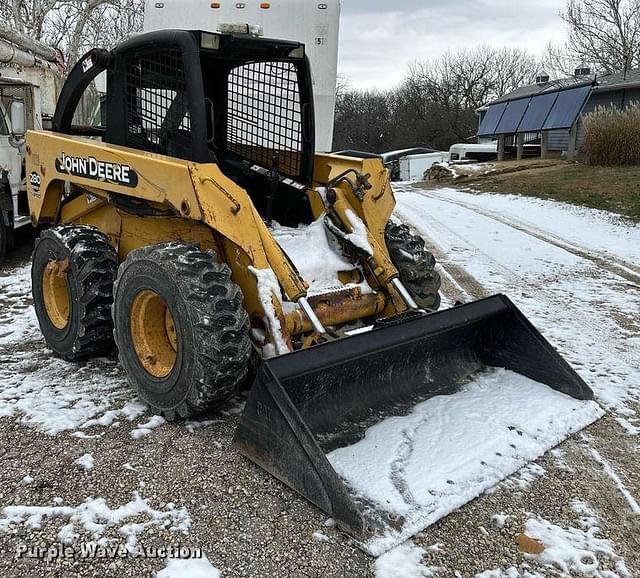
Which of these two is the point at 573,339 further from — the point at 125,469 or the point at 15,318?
the point at 15,318

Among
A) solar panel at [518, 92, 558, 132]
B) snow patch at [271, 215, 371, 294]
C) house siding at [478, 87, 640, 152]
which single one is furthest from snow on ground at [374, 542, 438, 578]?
house siding at [478, 87, 640, 152]

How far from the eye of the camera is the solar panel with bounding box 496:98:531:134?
26.8 meters

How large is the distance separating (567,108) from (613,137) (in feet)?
Answer: 19.4

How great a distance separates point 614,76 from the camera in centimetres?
2859

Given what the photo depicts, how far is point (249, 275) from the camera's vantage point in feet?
11.7

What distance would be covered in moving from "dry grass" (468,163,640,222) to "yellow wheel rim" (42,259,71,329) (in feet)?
32.9

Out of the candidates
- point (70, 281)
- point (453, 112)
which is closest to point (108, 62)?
point (70, 281)

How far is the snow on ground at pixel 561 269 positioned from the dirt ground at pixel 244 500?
0.92m

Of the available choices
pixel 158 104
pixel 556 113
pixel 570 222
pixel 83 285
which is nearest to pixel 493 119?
pixel 556 113

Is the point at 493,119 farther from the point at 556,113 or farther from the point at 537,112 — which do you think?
the point at 556,113

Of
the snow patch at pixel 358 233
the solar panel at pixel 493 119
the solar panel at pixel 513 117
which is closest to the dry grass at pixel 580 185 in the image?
the solar panel at pixel 513 117

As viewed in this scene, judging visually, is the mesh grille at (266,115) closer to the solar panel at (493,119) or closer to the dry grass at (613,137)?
the dry grass at (613,137)

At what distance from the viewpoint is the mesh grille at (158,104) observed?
12.7 ft

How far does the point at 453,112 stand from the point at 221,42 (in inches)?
1959
